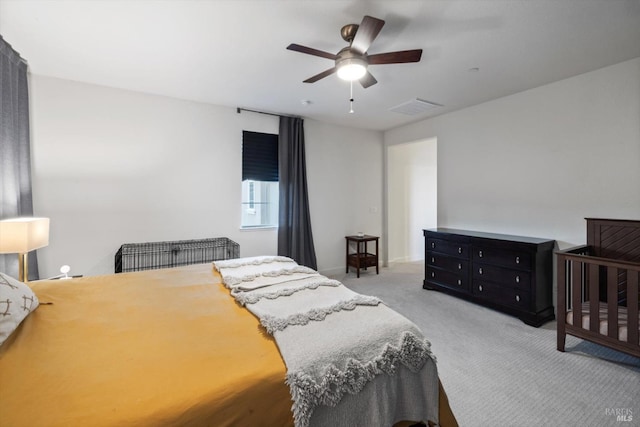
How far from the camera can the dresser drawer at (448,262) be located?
11.7 ft

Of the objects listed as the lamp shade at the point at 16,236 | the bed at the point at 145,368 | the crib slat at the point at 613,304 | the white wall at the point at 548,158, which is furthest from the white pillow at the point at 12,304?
the white wall at the point at 548,158

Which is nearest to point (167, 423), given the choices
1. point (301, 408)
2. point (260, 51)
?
point (301, 408)

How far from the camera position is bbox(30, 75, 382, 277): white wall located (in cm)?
298

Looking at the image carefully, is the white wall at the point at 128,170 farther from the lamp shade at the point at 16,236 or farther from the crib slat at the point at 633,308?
the crib slat at the point at 633,308

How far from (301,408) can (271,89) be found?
317 centimetres

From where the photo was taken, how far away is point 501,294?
3.15m

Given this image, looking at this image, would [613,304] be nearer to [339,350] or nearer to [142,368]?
[339,350]

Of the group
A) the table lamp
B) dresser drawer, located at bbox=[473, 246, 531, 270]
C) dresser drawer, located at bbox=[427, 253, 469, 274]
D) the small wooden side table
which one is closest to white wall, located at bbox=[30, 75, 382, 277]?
the table lamp

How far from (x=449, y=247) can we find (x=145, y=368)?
3.61 meters

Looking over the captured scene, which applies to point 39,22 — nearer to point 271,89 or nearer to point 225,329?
point 271,89

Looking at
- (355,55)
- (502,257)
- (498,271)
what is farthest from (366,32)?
(498,271)

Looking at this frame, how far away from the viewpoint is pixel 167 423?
787mm

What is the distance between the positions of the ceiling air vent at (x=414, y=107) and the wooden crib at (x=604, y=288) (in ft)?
7.16
